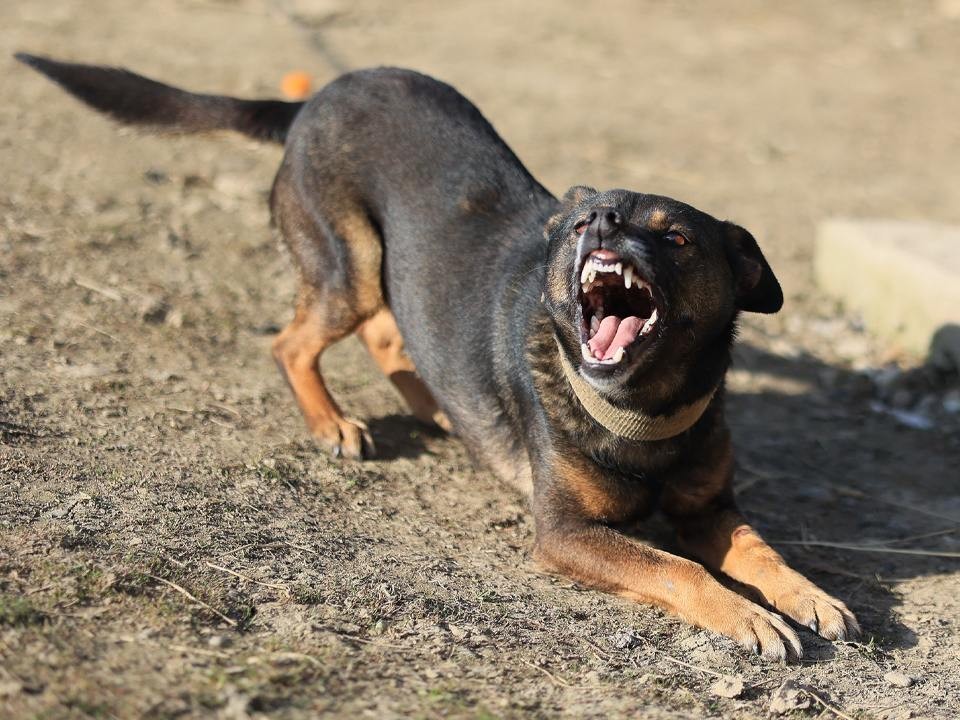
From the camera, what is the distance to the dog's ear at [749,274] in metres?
4.68

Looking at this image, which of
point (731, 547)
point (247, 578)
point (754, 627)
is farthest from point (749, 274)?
point (247, 578)

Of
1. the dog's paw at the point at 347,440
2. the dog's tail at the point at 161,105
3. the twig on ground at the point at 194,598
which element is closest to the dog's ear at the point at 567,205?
the dog's paw at the point at 347,440

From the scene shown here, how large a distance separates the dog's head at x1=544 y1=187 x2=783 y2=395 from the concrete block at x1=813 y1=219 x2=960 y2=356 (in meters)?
2.86

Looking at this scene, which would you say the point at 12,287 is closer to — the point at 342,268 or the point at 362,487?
the point at 342,268

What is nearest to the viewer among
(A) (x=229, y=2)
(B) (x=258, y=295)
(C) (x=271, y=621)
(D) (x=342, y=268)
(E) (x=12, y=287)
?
(C) (x=271, y=621)

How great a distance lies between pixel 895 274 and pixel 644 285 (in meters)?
3.77

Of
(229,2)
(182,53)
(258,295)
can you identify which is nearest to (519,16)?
(229,2)

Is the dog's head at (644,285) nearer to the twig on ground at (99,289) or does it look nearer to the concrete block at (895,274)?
the twig on ground at (99,289)

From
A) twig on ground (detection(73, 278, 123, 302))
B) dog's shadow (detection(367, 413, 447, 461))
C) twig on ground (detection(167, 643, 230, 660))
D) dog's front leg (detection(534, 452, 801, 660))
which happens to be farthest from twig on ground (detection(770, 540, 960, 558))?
twig on ground (detection(73, 278, 123, 302))

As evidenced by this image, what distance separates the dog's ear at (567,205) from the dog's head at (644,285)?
10cm

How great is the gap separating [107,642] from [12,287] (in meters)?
3.24

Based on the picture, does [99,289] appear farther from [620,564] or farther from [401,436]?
[620,564]

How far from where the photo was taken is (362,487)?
507 centimetres

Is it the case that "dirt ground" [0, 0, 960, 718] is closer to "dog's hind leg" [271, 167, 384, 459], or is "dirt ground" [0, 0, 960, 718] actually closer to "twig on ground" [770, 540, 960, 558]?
"twig on ground" [770, 540, 960, 558]
